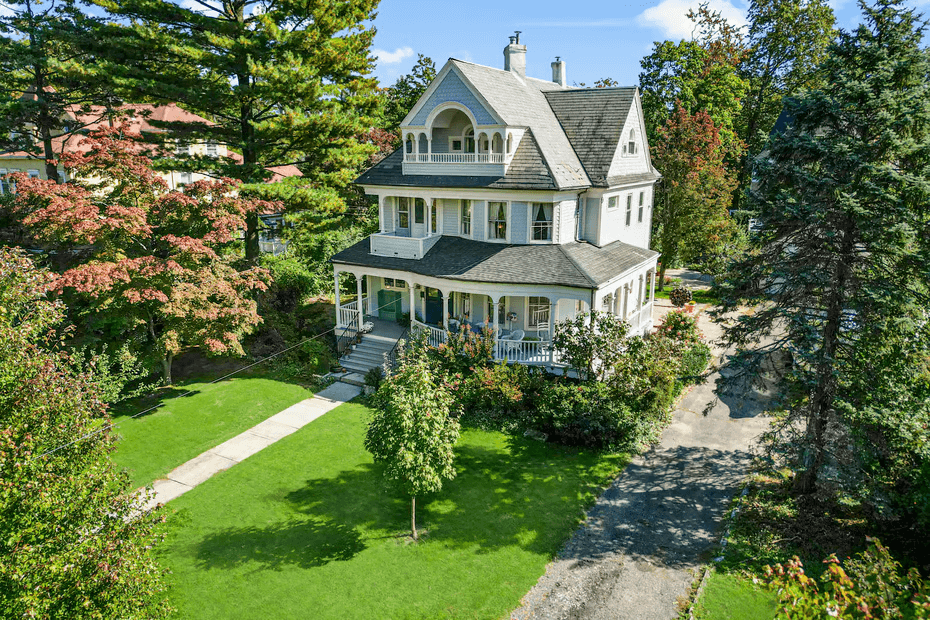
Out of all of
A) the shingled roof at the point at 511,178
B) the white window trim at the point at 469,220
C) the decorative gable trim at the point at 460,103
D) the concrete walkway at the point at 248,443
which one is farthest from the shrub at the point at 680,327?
the concrete walkway at the point at 248,443

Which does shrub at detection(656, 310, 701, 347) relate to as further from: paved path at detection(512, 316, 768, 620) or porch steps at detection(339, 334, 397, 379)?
porch steps at detection(339, 334, 397, 379)

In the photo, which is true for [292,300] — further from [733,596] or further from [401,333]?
[733,596]

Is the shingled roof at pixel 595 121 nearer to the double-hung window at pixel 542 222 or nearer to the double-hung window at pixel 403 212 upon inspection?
the double-hung window at pixel 542 222

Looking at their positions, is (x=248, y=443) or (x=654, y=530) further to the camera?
(x=248, y=443)

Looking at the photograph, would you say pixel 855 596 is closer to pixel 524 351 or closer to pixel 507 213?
pixel 524 351

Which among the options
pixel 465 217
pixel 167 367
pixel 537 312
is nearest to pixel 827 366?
pixel 537 312

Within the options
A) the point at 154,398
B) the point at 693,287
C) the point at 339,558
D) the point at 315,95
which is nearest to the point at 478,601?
the point at 339,558
